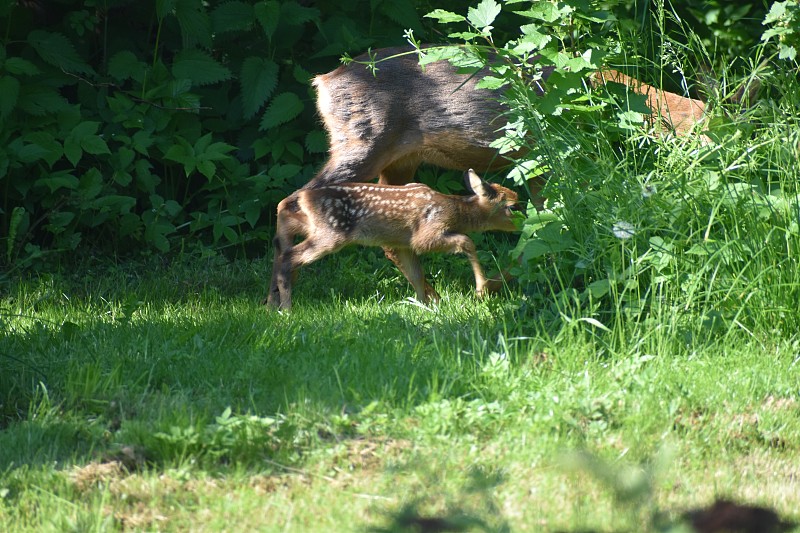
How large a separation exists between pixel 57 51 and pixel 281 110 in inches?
64.0

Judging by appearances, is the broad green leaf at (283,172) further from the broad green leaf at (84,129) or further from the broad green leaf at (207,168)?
the broad green leaf at (84,129)

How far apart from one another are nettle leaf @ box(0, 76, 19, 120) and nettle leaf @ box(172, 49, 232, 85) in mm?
1131

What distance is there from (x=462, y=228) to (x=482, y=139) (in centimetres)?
81

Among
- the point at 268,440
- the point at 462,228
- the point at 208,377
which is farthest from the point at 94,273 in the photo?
the point at 268,440

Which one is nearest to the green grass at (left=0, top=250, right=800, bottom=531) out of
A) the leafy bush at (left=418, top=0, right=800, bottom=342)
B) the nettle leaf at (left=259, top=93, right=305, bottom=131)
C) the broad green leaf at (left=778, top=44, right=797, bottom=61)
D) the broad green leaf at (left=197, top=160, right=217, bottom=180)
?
the leafy bush at (left=418, top=0, right=800, bottom=342)

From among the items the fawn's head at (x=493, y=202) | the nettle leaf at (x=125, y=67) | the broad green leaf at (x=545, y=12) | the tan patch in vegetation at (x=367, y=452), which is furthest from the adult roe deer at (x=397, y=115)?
the tan patch in vegetation at (x=367, y=452)

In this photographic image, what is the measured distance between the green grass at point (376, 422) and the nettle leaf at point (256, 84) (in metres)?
2.70

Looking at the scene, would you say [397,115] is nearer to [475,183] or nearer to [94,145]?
[475,183]

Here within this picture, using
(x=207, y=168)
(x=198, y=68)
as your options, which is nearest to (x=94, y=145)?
(x=207, y=168)

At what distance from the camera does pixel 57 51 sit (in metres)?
7.52

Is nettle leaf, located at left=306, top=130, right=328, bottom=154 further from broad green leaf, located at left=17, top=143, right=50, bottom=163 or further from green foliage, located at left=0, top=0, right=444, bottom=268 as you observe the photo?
broad green leaf, located at left=17, top=143, right=50, bottom=163

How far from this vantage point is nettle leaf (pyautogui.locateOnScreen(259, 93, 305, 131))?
768cm

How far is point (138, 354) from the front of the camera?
15.3ft

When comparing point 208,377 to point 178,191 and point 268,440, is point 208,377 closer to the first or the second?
point 268,440
